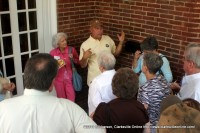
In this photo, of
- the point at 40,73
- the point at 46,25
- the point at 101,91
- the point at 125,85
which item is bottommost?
the point at 101,91

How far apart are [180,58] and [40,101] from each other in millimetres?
3080

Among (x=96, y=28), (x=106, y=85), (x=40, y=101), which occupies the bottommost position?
(x=106, y=85)

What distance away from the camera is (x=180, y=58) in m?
4.63

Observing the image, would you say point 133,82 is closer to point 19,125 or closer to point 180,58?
point 19,125

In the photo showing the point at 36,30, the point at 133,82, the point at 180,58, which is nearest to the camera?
the point at 133,82

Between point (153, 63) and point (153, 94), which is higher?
point (153, 63)

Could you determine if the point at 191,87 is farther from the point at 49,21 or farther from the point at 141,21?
the point at 49,21

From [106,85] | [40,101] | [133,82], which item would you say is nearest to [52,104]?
[40,101]

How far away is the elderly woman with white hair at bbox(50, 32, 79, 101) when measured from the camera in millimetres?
4672

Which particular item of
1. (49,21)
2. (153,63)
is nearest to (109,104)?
(153,63)

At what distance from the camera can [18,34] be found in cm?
474

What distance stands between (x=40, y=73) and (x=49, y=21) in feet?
10.2

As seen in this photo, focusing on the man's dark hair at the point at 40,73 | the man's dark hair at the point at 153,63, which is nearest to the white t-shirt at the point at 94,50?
the man's dark hair at the point at 153,63

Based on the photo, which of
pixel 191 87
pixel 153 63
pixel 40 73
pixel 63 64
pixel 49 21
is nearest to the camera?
pixel 40 73
